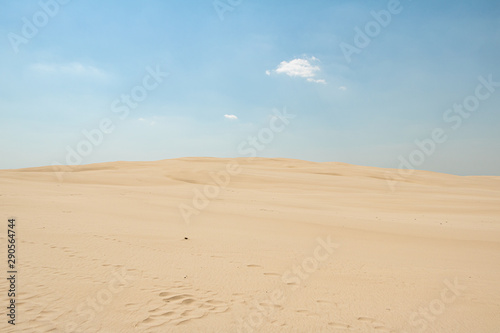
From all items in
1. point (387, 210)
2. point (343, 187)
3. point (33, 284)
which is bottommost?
point (33, 284)

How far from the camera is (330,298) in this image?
10.3ft

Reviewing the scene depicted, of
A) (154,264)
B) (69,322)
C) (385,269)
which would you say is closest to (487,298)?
(385,269)

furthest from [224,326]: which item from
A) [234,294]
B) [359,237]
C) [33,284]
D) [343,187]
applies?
[343,187]

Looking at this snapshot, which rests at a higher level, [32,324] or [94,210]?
[94,210]

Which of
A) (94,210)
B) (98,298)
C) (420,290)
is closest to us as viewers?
(98,298)

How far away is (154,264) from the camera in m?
3.98

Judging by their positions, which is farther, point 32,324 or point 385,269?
point 385,269

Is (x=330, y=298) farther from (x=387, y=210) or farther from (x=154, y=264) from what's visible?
(x=387, y=210)

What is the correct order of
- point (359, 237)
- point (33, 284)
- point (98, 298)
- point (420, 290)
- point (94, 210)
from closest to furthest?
point (98, 298) < point (33, 284) < point (420, 290) < point (359, 237) < point (94, 210)

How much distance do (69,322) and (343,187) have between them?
16198 mm

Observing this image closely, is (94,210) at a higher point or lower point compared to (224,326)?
higher

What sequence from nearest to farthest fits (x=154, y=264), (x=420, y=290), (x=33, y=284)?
1. (x=33, y=284)
2. (x=420, y=290)
3. (x=154, y=264)

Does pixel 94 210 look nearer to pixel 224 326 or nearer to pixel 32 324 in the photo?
pixel 32 324

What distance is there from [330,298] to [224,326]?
1.25 m
